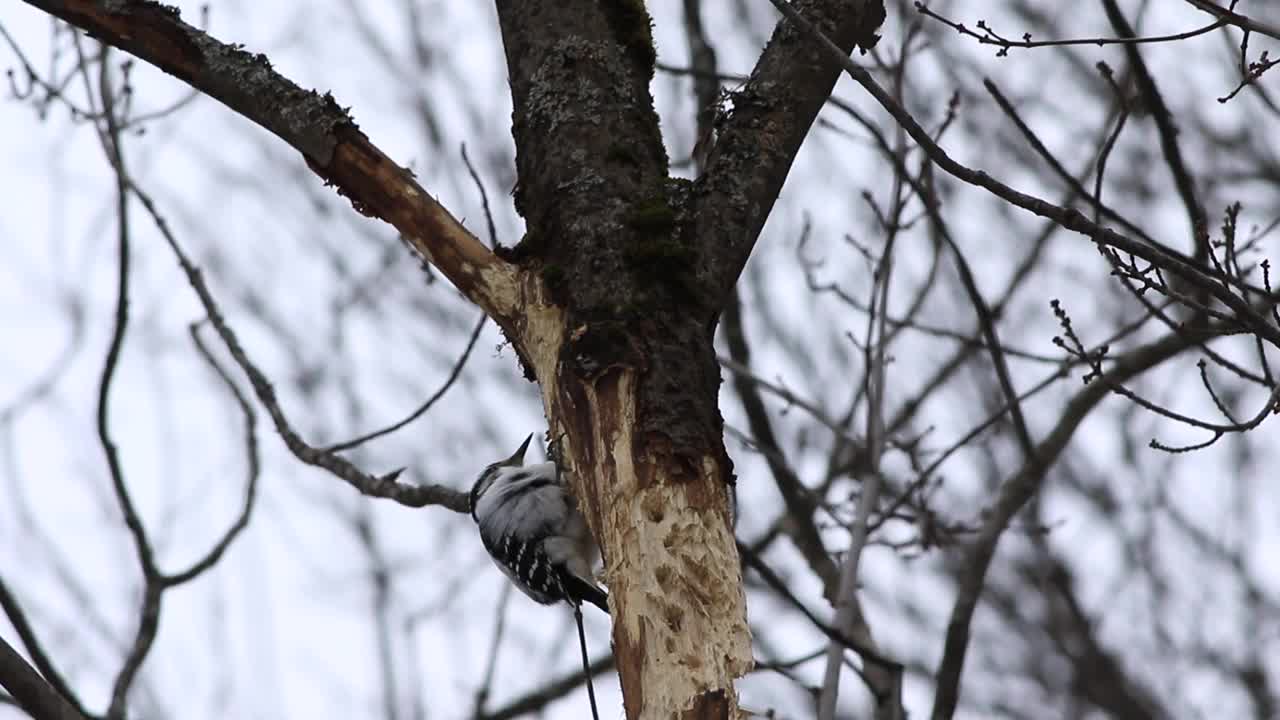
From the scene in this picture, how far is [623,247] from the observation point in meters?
2.24

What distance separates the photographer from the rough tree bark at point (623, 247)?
2.07 metres

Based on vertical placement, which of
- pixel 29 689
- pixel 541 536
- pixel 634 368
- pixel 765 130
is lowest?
pixel 29 689

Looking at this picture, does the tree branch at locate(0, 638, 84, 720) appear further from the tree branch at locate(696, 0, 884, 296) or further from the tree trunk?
the tree branch at locate(696, 0, 884, 296)

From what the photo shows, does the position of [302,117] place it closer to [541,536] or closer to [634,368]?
[634,368]

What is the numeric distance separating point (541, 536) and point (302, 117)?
4.33ft

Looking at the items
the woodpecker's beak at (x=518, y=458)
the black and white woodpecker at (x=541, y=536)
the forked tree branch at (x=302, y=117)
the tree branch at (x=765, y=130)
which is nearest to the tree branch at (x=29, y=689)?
the forked tree branch at (x=302, y=117)

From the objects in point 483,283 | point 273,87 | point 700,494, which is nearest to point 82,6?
point 273,87

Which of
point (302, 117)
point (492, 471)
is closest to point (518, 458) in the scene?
point (492, 471)

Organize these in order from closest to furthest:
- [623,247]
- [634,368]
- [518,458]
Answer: [634,368], [623,247], [518,458]

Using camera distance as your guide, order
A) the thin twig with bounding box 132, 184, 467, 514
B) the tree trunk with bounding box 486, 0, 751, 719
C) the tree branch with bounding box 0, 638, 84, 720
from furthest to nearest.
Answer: the thin twig with bounding box 132, 184, 467, 514 < the tree trunk with bounding box 486, 0, 751, 719 < the tree branch with bounding box 0, 638, 84, 720

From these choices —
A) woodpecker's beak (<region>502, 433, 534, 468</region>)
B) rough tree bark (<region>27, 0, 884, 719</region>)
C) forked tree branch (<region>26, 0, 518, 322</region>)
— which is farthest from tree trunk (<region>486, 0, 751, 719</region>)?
woodpecker's beak (<region>502, 433, 534, 468</region>)

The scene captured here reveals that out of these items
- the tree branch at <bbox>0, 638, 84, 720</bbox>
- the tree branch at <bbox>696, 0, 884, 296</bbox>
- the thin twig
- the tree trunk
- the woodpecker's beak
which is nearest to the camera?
the tree branch at <bbox>0, 638, 84, 720</bbox>

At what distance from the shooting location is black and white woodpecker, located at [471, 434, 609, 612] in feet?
10.9

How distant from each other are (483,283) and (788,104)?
648 millimetres
